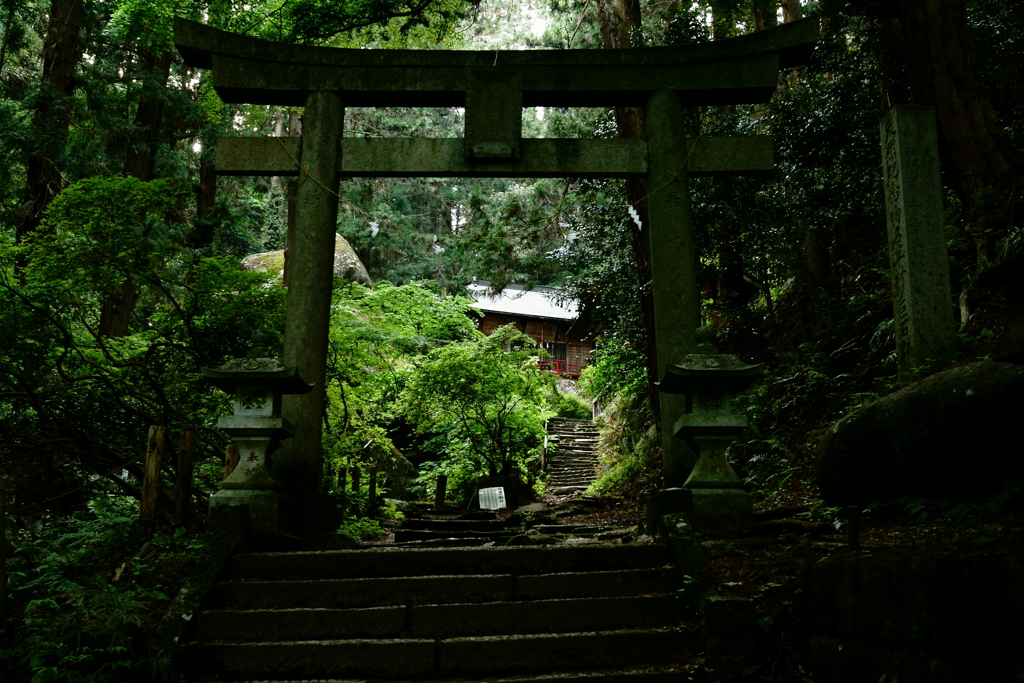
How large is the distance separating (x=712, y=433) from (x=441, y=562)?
2.26 m

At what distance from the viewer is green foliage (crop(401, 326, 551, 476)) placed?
15.0m

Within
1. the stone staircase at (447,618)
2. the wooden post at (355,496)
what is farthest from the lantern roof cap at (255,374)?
the wooden post at (355,496)

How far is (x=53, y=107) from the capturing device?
39.7ft

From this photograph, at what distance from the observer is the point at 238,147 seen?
7414 millimetres

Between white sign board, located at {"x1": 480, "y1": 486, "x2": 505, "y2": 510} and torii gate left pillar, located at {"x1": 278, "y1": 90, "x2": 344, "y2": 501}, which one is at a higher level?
torii gate left pillar, located at {"x1": 278, "y1": 90, "x2": 344, "y2": 501}

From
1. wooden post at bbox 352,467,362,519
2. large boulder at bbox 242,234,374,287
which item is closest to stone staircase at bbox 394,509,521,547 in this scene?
wooden post at bbox 352,467,362,519

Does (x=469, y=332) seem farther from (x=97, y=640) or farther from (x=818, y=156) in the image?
(x=97, y=640)

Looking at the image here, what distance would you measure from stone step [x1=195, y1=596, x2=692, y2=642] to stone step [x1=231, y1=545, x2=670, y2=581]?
0.52 meters

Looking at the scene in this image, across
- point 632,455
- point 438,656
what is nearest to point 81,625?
point 438,656

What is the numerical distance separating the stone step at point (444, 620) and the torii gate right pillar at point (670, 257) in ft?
5.96

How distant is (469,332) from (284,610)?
14075mm

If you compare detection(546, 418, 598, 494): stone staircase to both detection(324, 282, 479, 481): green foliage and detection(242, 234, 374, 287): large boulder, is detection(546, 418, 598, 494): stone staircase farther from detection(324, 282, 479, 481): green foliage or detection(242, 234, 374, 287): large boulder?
detection(242, 234, 374, 287): large boulder

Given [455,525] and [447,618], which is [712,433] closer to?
[447,618]

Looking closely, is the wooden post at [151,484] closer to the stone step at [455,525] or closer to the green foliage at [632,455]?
the stone step at [455,525]
